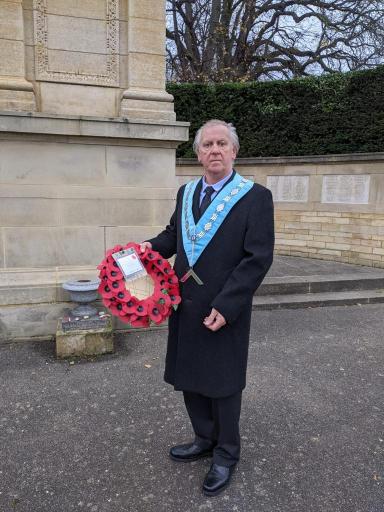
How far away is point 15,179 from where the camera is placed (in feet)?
14.8

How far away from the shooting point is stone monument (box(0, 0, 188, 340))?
4465mm

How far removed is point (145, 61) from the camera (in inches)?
189

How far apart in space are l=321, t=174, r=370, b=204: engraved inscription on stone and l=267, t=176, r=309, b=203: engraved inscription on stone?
1.36ft

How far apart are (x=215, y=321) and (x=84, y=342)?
7.86ft

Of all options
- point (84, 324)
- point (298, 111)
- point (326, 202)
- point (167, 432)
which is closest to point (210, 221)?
point (167, 432)

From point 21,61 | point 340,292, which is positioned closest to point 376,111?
point 340,292

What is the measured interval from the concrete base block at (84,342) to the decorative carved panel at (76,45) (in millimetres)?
2719

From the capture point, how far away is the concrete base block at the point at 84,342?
13.6ft

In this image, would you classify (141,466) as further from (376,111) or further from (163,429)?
(376,111)

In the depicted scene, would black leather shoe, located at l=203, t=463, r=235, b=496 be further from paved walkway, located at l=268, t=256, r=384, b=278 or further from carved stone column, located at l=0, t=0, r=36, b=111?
paved walkway, located at l=268, t=256, r=384, b=278

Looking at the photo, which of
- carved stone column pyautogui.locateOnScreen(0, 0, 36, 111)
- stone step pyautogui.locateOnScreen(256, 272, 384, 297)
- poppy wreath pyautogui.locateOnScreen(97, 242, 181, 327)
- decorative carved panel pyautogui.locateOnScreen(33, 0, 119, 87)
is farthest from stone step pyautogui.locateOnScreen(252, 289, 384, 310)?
carved stone column pyautogui.locateOnScreen(0, 0, 36, 111)

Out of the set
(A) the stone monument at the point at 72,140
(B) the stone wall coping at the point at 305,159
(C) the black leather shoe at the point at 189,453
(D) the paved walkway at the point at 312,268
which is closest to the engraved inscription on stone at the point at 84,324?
(A) the stone monument at the point at 72,140

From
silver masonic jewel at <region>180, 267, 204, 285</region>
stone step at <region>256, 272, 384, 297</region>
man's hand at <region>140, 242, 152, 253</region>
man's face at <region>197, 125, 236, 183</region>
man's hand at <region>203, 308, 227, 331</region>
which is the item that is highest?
man's face at <region>197, 125, 236, 183</region>

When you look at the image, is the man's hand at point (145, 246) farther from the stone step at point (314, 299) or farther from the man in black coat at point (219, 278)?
the stone step at point (314, 299)
